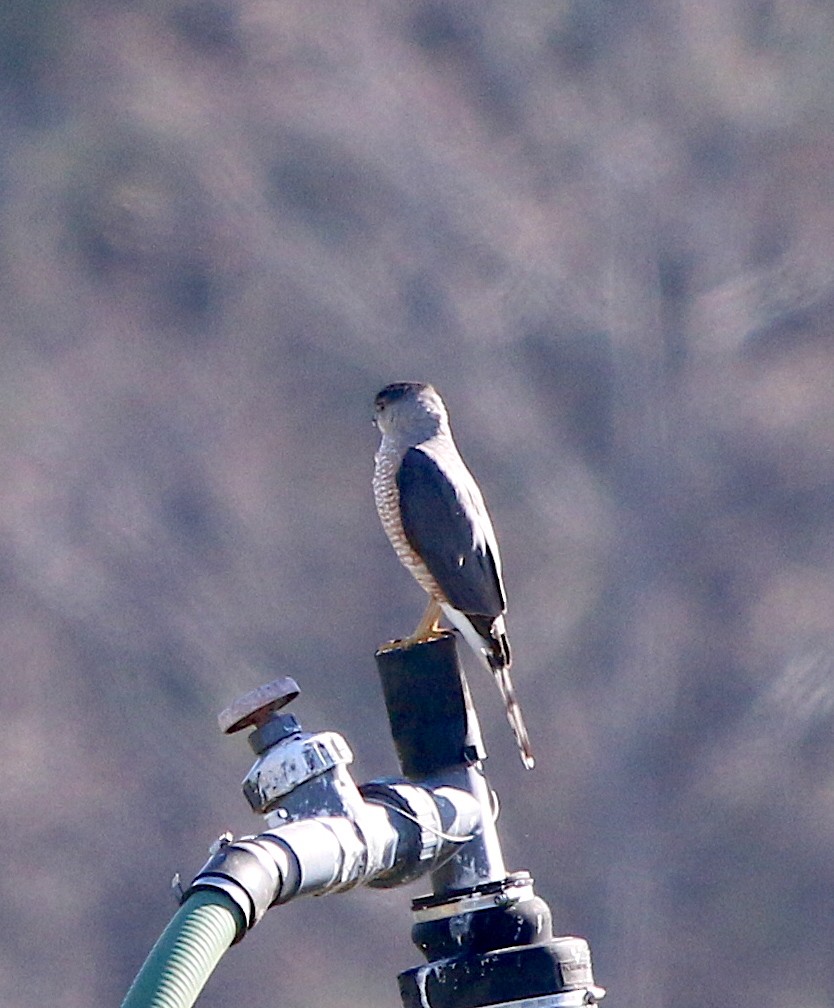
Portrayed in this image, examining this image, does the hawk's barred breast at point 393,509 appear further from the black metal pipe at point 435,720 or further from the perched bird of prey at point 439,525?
the black metal pipe at point 435,720

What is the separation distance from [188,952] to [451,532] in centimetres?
187

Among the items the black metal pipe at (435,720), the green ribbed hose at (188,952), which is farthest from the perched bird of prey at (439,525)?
the green ribbed hose at (188,952)

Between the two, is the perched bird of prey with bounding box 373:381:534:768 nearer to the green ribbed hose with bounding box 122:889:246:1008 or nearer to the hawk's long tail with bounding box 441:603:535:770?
the hawk's long tail with bounding box 441:603:535:770

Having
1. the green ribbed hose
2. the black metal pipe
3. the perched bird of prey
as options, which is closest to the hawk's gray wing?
the perched bird of prey

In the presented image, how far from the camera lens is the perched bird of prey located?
9.43 feet

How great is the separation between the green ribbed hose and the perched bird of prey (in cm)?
159

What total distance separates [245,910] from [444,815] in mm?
369

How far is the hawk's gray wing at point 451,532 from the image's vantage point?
2.86 meters

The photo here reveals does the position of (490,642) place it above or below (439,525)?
below

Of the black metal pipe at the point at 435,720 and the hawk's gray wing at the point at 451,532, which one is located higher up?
the hawk's gray wing at the point at 451,532

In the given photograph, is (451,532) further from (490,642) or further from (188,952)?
(188,952)

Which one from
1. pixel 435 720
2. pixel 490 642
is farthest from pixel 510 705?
pixel 435 720

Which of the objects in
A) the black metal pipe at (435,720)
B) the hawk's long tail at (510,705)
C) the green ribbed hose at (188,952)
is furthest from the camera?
the hawk's long tail at (510,705)

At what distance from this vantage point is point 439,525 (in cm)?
295
